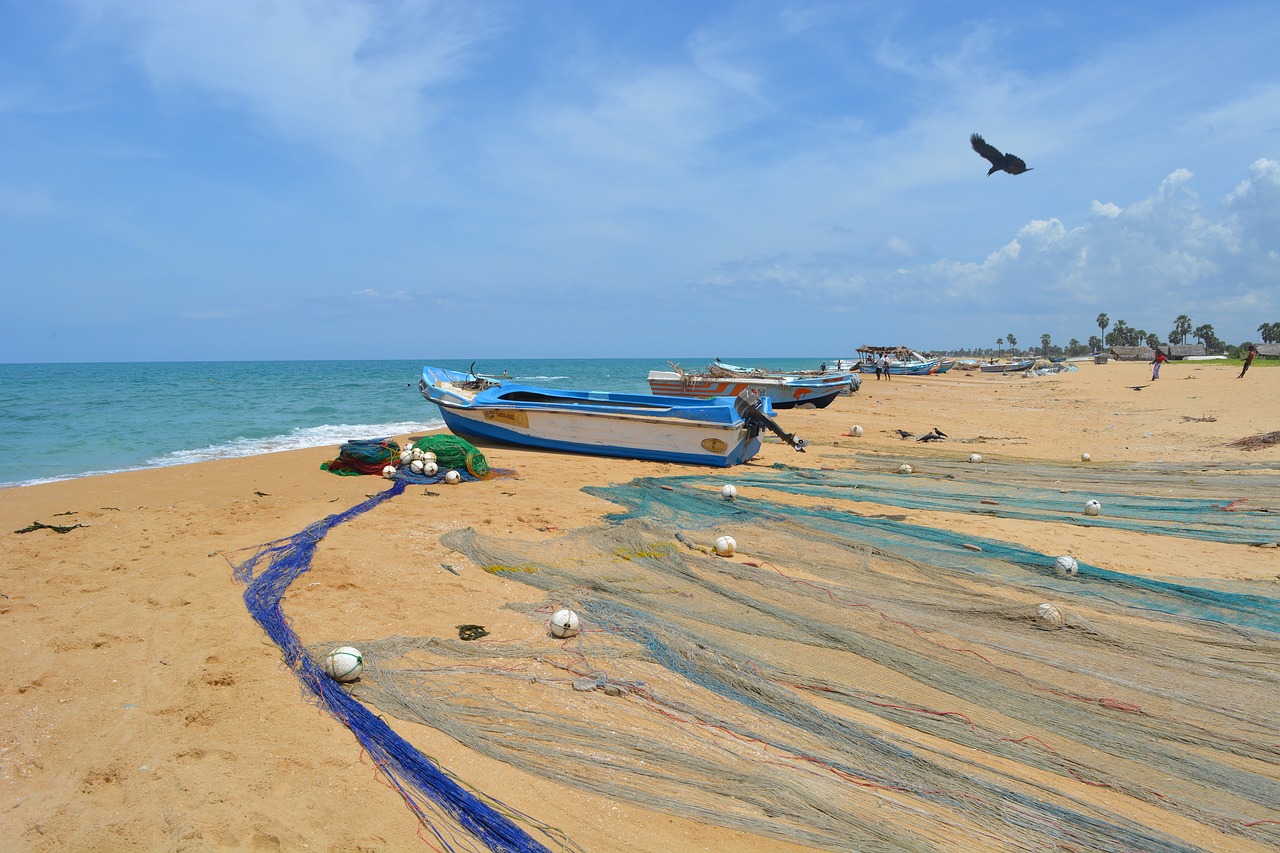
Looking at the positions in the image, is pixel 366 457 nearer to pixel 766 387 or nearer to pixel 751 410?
pixel 751 410

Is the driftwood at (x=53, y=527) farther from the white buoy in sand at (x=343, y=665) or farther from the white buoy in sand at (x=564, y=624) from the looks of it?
the white buoy in sand at (x=564, y=624)

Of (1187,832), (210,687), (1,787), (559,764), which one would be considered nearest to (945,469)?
(1187,832)

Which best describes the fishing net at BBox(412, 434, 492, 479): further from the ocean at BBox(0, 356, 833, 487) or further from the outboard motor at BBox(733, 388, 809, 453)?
the ocean at BBox(0, 356, 833, 487)

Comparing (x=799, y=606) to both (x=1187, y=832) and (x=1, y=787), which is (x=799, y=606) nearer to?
(x=1187, y=832)

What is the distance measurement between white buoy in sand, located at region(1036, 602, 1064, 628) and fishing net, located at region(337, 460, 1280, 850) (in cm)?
1

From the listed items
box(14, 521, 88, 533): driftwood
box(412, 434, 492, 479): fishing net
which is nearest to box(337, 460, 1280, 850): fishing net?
box(412, 434, 492, 479): fishing net

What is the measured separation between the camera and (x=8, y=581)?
575cm

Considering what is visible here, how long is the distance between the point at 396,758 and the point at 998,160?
12631 mm

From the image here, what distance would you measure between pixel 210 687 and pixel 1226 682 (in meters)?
6.06

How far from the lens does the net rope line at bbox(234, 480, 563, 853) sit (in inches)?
113

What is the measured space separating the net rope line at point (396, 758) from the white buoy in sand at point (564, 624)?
1361 mm

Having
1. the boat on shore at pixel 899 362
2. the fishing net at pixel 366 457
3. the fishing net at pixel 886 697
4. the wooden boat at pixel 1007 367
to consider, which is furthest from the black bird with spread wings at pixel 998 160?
the wooden boat at pixel 1007 367

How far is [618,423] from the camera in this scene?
12.5m

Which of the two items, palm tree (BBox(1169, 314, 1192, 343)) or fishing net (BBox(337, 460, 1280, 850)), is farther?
palm tree (BBox(1169, 314, 1192, 343))
